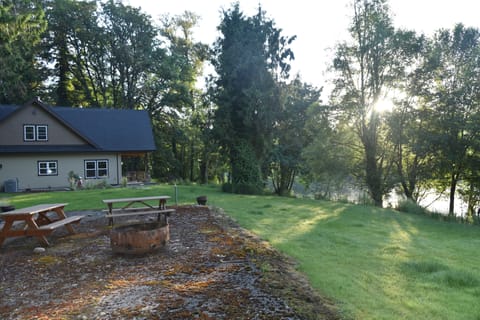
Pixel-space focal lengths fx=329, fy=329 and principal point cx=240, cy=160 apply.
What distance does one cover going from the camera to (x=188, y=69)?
115ft

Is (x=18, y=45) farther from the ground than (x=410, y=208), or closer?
farther from the ground

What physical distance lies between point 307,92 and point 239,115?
9.02 m

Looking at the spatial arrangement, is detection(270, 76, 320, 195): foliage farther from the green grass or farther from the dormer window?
the dormer window

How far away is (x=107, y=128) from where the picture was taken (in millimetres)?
26297

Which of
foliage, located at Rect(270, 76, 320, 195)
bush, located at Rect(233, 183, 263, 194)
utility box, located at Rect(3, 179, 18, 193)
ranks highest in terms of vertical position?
foliage, located at Rect(270, 76, 320, 195)

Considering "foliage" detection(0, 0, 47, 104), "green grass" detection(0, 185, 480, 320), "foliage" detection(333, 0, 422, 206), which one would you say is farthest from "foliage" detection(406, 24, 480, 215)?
"foliage" detection(0, 0, 47, 104)

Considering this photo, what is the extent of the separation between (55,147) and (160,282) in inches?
859

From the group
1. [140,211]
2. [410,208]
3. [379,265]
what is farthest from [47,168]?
[379,265]

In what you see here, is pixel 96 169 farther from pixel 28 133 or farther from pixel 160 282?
pixel 160 282

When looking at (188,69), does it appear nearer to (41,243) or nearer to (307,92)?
(307,92)

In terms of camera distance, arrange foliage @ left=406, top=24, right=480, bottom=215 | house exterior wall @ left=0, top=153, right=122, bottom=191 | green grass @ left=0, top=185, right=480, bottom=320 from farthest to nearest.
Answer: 1. house exterior wall @ left=0, top=153, right=122, bottom=191
2. foliage @ left=406, top=24, right=480, bottom=215
3. green grass @ left=0, top=185, right=480, bottom=320

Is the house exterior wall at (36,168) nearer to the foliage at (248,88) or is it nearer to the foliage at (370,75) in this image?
the foliage at (248,88)

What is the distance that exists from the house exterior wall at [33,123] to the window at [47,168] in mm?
1389

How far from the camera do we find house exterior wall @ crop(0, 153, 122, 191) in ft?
72.6
